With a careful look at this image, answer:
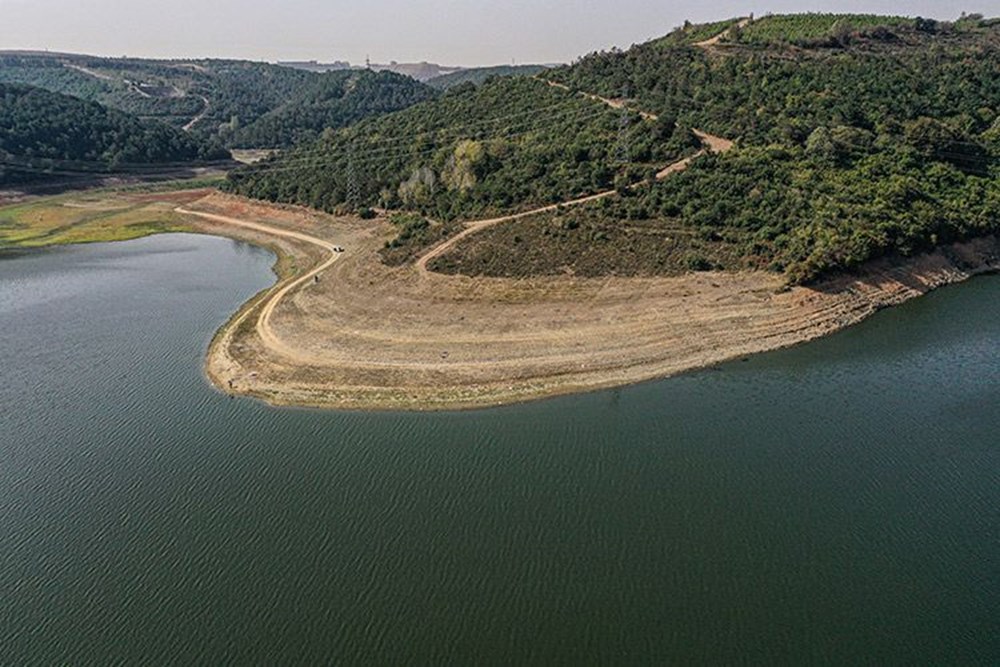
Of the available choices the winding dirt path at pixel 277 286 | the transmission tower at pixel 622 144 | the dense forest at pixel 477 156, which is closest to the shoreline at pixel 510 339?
the winding dirt path at pixel 277 286

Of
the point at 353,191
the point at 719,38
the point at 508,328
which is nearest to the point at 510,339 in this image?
the point at 508,328

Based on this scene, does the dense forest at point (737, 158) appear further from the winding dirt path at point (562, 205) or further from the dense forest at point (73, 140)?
the dense forest at point (73, 140)

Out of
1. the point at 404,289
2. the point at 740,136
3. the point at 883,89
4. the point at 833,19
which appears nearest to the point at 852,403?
the point at 404,289

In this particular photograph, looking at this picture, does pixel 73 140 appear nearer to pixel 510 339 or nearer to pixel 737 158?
pixel 510 339

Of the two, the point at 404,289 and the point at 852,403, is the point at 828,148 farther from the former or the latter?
the point at 404,289

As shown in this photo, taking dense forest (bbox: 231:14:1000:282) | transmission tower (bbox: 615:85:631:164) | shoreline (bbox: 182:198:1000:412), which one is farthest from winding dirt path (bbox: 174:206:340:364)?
transmission tower (bbox: 615:85:631:164)

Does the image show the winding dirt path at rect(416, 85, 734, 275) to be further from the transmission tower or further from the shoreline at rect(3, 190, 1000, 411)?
the transmission tower
